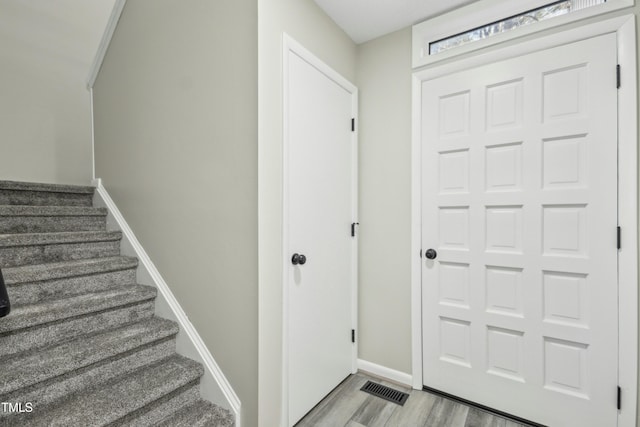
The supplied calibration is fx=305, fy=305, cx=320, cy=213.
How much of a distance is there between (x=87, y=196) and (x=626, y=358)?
368 cm

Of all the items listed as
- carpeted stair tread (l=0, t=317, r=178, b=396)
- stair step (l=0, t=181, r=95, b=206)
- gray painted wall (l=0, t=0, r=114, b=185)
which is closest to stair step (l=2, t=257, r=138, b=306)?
carpeted stair tread (l=0, t=317, r=178, b=396)

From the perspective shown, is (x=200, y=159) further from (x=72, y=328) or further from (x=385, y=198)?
(x=385, y=198)

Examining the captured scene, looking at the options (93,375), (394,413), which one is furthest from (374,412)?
(93,375)

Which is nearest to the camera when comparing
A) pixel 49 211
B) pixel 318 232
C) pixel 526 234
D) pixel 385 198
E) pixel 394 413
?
pixel 526 234

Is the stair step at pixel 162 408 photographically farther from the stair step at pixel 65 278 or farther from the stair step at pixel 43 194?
the stair step at pixel 43 194

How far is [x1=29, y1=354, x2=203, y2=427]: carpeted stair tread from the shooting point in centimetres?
126

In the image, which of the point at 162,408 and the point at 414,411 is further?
the point at 414,411

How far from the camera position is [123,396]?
1415 millimetres

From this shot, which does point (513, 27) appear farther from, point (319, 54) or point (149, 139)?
point (149, 139)

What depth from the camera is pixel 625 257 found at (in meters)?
1.49

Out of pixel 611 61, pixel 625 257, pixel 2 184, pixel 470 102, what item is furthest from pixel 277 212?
pixel 2 184

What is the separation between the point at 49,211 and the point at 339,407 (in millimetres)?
2323

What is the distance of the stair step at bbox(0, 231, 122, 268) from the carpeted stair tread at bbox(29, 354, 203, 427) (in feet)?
3.02

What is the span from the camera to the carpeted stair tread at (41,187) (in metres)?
2.10
